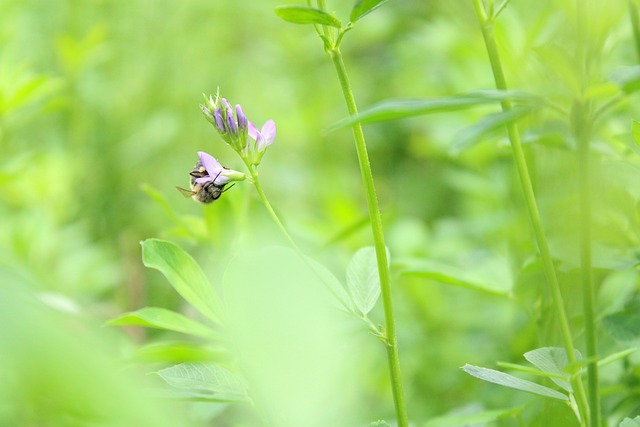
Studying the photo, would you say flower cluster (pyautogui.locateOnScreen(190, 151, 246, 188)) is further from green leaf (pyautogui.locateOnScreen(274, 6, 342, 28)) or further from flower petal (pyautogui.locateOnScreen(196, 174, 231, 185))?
green leaf (pyautogui.locateOnScreen(274, 6, 342, 28))

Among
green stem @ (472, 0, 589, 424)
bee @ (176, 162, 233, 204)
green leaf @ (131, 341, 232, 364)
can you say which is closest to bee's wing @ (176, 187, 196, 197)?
bee @ (176, 162, 233, 204)

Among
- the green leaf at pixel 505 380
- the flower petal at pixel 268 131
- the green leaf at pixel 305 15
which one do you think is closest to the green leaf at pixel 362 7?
the green leaf at pixel 305 15

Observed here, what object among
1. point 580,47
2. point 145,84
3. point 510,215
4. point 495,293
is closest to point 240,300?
point 580,47

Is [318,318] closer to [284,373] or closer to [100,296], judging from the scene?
[284,373]

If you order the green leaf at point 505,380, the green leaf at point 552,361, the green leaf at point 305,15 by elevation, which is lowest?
the green leaf at point 505,380

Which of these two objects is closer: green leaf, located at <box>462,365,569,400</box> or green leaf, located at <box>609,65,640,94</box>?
green leaf, located at <box>609,65,640,94</box>

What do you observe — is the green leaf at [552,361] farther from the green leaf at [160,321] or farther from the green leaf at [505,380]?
the green leaf at [160,321]
